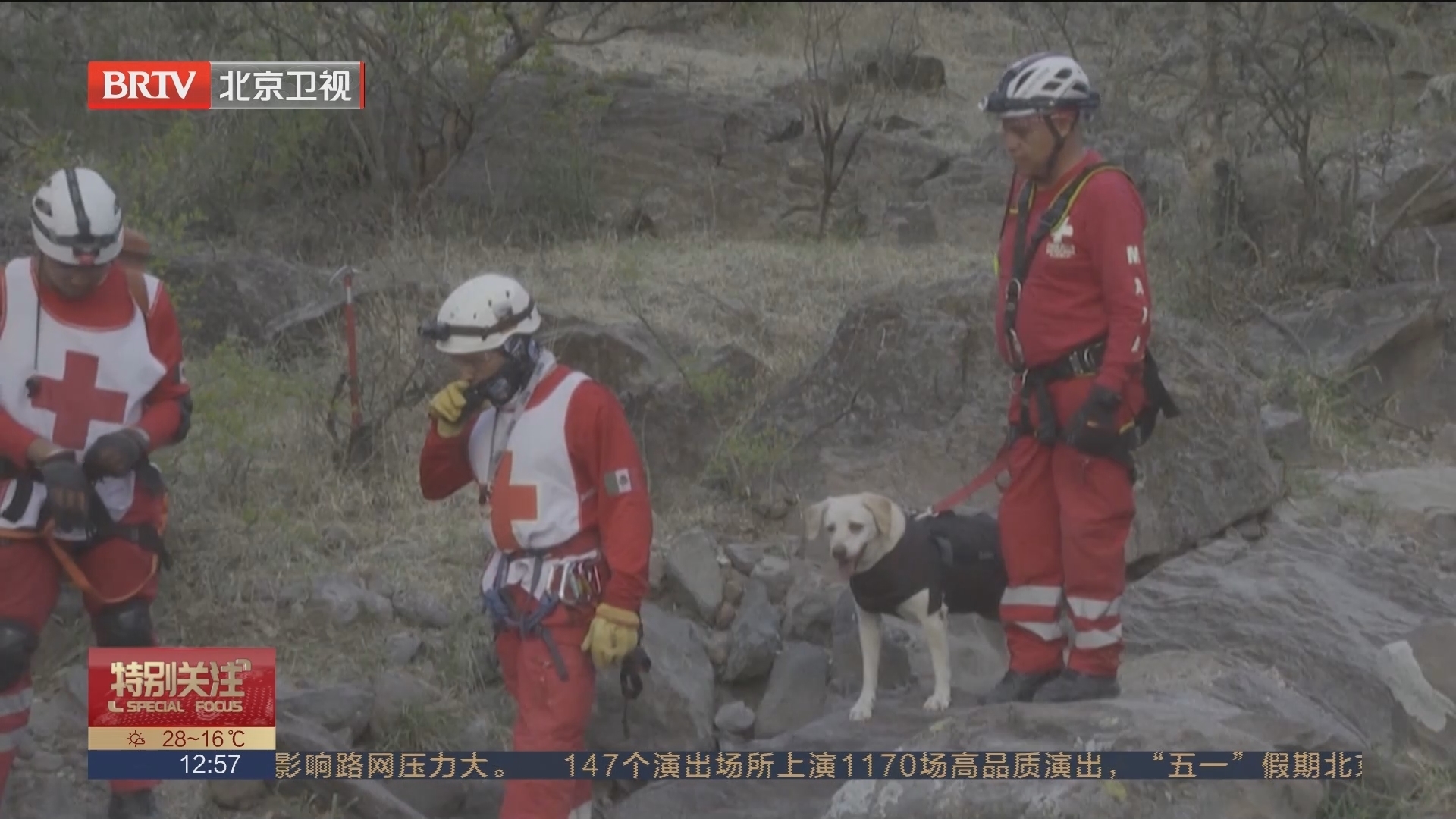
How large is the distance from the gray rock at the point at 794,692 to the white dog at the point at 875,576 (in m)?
0.68

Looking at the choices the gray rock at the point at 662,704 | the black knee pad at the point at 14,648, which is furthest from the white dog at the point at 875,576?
the black knee pad at the point at 14,648

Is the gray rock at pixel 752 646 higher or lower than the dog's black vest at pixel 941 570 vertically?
lower

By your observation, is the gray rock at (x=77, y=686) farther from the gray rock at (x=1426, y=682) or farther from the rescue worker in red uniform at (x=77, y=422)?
the gray rock at (x=1426, y=682)

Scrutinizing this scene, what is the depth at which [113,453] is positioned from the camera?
190 inches

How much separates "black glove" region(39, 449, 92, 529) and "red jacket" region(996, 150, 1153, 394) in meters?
2.65

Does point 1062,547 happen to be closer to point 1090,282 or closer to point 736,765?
point 1090,282

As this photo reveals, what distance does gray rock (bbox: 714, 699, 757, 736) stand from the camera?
6.40 m

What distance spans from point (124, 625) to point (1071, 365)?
2.83m

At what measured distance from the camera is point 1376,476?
27.0 ft

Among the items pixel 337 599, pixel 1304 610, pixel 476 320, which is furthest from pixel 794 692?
pixel 476 320

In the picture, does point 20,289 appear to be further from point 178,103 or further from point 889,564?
point 178,103

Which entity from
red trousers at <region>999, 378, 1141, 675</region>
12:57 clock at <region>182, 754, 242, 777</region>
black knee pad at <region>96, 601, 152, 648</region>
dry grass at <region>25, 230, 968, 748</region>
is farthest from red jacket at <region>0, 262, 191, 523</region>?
red trousers at <region>999, 378, 1141, 675</region>

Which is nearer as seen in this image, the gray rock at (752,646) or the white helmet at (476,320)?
the white helmet at (476,320)

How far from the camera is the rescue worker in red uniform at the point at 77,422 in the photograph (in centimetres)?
482
